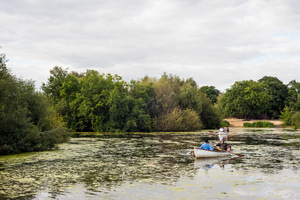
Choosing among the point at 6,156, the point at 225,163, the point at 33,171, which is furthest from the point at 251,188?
the point at 6,156

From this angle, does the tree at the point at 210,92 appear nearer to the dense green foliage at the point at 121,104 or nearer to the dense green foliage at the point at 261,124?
the dense green foliage at the point at 261,124

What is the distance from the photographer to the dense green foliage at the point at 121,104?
5212 centimetres

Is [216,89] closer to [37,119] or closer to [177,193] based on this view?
[37,119]

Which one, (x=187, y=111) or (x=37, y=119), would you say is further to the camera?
(x=187, y=111)

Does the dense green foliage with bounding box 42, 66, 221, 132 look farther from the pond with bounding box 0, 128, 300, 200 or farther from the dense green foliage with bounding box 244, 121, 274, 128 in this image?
the pond with bounding box 0, 128, 300, 200

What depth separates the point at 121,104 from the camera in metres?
52.9

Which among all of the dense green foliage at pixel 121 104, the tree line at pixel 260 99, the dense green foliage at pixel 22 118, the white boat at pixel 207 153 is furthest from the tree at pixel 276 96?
the dense green foliage at pixel 22 118

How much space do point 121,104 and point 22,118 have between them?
104ft

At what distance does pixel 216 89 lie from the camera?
403ft

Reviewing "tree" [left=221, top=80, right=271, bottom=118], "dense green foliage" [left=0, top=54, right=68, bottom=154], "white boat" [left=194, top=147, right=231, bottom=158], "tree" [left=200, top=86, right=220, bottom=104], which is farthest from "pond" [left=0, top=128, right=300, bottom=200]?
"tree" [left=200, top=86, right=220, bottom=104]

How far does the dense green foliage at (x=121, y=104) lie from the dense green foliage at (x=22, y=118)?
26.3 metres

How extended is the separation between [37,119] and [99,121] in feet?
90.7

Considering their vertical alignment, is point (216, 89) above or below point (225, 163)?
above

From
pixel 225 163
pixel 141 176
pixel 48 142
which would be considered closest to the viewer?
pixel 141 176
